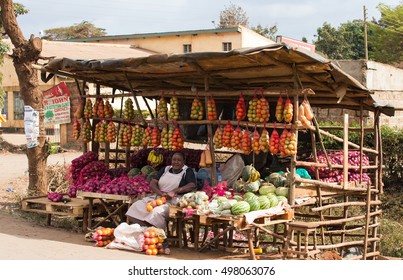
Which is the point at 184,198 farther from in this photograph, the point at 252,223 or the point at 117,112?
the point at 117,112

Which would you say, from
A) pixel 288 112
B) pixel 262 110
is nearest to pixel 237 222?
pixel 288 112

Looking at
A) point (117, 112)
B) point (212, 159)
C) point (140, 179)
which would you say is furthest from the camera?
point (117, 112)

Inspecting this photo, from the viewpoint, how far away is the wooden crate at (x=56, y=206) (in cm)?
944

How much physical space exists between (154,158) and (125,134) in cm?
66

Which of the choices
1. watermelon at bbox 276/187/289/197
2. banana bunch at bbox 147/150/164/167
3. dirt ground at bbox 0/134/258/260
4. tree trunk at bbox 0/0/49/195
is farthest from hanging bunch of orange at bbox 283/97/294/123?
tree trunk at bbox 0/0/49/195

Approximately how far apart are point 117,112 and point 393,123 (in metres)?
9.06

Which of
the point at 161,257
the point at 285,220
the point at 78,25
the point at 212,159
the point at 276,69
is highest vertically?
the point at 78,25

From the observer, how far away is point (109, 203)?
32.6ft

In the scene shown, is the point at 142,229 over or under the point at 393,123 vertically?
under

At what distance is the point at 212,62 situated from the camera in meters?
7.93

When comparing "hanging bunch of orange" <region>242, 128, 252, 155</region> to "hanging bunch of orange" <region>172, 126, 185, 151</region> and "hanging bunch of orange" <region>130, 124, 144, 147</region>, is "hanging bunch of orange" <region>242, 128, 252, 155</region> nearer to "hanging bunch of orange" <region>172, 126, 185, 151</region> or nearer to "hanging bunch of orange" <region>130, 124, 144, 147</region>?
"hanging bunch of orange" <region>172, 126, 185, 151</region>

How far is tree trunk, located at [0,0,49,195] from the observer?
11.2 meters

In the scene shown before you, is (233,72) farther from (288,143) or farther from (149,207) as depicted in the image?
(149,207)

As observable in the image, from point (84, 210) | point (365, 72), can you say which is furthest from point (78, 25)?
point (84, 210)
